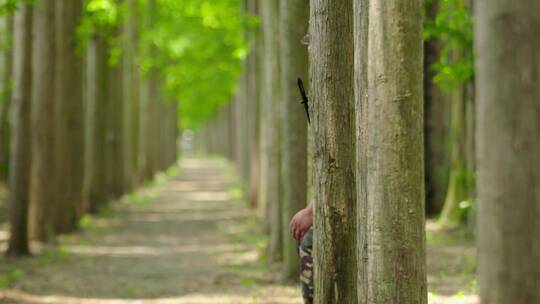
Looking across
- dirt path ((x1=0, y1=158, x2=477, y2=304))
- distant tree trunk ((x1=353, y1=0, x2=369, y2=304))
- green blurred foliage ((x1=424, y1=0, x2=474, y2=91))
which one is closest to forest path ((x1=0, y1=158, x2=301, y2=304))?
dirt path ((x1=0, y1=158, x2=477, y2=304))

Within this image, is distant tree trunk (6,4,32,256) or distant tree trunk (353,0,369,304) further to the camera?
distant tree trunk (6,4,32,256)

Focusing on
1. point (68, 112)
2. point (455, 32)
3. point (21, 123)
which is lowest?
point (21, 123)

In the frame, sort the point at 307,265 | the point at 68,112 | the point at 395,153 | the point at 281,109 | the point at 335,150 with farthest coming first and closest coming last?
the point at 68,112 < the point at 281,109 < the point at 307,265 < the point at 335,150 < the point at 395,153

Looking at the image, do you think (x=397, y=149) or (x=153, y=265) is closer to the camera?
(x=397, y=149)

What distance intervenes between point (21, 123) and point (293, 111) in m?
4.48

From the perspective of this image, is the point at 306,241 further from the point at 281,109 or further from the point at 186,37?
the point at 186,37

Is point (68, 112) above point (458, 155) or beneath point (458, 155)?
above

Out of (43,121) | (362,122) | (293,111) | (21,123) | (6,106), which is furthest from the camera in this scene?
(6,106)

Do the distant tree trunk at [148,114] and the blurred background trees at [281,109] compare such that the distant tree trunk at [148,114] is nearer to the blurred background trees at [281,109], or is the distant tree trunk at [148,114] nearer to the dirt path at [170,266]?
the blurred background trees at [281,109]

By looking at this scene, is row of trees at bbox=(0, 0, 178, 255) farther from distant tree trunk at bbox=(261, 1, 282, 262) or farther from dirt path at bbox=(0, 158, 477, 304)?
distant tree trunk at bbox=(261, 1, 282, 262)

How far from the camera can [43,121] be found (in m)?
14.3

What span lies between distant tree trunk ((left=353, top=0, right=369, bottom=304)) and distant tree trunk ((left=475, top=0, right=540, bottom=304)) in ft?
6.07

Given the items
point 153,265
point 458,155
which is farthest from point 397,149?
point 458,155

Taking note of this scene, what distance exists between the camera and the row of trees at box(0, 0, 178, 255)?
42.0 feet
